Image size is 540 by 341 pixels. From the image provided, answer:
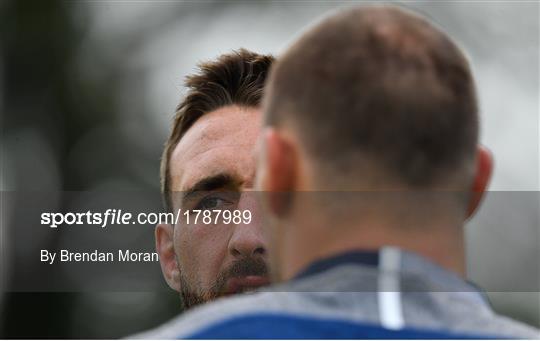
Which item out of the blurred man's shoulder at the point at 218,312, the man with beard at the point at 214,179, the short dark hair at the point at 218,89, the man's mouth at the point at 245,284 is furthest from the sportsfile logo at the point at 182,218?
the blurred man's shoulder at the point at 218,312

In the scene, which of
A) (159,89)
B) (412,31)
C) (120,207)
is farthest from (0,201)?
(412,31)

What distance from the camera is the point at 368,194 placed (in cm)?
225

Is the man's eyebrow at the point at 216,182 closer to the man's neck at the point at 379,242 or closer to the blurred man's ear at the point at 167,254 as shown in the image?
the blurred man's ear at the point at 167,254

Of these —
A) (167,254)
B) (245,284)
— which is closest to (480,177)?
(245,284)

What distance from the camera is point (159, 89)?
50.2 feet

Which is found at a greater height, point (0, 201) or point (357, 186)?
point (0, 201)

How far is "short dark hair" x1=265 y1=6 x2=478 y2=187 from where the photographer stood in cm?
225

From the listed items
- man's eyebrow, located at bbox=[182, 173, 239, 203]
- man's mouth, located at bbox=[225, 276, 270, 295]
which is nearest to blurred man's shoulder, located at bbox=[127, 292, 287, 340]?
man's mouth, located at bbox=[225, 276, 270, 295]

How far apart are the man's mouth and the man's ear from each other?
1696 mm

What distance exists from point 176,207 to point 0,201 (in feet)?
19.9

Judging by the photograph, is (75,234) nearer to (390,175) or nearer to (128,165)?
(390,175)

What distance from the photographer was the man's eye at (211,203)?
14.0 ft

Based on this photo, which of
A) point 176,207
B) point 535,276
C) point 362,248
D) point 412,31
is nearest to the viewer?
point 362,248

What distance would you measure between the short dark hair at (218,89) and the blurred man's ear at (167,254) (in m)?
0.11
